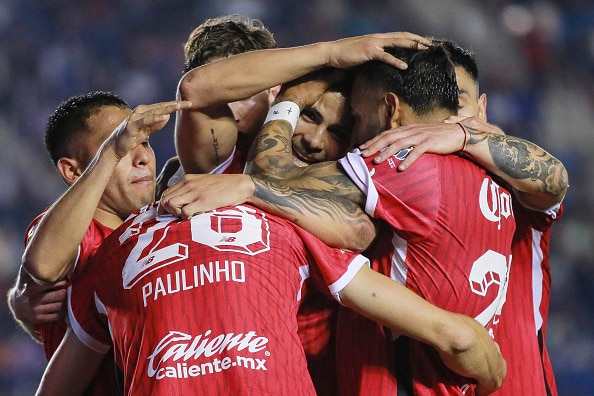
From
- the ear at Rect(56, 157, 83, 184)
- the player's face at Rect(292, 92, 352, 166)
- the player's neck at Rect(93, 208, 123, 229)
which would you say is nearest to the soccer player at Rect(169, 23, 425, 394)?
the player's face at Rect(292, 92, 352, 166)

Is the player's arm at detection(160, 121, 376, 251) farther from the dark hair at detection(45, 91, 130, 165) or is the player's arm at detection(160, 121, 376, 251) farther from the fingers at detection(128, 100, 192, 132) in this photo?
the dark hair at detection(45, 91, 130, 165)

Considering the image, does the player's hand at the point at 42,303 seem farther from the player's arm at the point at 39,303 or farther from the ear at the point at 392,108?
the ear at the point at 392,108

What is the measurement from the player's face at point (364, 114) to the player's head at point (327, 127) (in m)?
0.06

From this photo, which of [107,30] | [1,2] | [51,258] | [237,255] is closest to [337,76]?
[237,255]

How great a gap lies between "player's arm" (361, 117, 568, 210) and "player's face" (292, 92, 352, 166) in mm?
349

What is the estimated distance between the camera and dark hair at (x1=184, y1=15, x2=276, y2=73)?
3.55m

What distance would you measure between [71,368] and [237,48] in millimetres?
1469

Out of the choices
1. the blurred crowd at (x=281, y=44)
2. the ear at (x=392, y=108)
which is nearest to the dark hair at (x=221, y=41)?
the ear at (x=392, y=108)

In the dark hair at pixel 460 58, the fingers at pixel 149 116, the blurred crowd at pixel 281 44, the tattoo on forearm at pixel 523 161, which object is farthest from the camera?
the blurred crowd at pixel 281 44

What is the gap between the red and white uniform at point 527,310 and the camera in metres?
3.23

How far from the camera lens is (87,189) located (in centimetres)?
268

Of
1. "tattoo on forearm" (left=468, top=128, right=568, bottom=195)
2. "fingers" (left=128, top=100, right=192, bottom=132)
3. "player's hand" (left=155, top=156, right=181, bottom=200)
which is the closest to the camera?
"fingers" (left=128, top=100, right=192, bottom=132)

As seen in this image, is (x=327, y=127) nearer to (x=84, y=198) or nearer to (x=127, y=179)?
(x=127, y=179)

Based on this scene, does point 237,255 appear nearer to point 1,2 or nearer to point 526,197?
point 526,197
